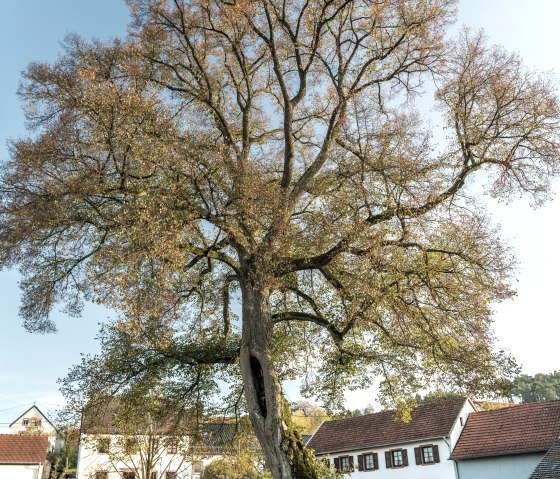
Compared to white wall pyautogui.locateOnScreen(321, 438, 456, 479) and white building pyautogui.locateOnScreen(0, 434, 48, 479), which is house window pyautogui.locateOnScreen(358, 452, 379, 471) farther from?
white building pyautogui.locateOnScreen(0, 434, 48, 479)

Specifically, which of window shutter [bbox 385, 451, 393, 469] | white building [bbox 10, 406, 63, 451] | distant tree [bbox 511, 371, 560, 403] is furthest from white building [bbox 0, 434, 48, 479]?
distant tree [bbox 511, 371, 560, 403]

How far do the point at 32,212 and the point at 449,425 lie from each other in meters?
28.5

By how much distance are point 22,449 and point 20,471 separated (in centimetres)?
171

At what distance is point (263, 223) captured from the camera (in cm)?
1428

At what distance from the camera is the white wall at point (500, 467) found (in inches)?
1069

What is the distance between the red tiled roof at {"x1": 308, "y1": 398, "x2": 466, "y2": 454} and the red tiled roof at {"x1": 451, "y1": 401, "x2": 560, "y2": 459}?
1.38 metres

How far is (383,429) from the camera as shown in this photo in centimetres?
3634

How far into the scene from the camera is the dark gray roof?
21203 mm

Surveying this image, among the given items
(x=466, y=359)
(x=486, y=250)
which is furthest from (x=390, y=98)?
(x=466, y=359)

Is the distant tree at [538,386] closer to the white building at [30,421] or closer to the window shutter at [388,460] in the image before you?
the window shutter at [388,460]

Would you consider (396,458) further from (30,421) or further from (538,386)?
(538,386)

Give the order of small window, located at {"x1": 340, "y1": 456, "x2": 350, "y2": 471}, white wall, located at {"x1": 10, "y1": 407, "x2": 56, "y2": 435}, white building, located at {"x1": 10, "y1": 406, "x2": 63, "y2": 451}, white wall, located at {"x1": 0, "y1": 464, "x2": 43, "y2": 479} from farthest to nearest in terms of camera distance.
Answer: white wall, located at {"x1": 10, "y1": 407, "x2": 56, "y2": 435} < white building, located at {"x1": 10, "y1": 406, "x2": 63, "y2": 451} < white wall, located at {"x1": 0, "y1": 464, "x2": 43, "y2": 479} < small window, located at {"x1": 340, "y1": 456, "x2": 350, "y2": 471}

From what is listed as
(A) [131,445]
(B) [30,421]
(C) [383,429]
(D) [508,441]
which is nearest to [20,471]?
(A) [131,445]

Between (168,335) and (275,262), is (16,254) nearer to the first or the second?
(168,335)
